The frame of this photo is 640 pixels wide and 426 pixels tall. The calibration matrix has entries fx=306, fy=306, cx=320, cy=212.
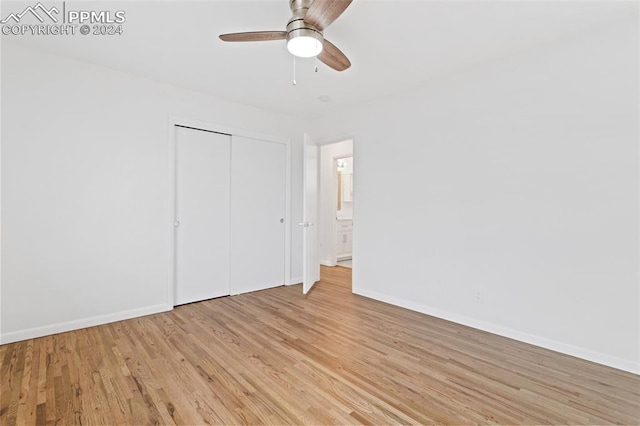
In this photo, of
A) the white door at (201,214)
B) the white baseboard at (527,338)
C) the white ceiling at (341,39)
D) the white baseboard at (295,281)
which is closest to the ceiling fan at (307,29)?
the white ceiling at (341,39)

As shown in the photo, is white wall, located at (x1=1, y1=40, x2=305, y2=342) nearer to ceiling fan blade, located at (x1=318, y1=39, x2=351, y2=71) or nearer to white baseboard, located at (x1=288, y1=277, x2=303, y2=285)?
white baseboard, located at (x1=288, y1=277, x2=303, y2=285)

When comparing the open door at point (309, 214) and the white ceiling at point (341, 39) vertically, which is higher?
the white ceiling at point (341, 39)

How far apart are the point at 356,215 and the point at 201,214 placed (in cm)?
198

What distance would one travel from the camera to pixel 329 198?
6137mm

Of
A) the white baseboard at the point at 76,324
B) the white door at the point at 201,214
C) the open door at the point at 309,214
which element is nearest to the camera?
the white baseboard at the point at 76,324

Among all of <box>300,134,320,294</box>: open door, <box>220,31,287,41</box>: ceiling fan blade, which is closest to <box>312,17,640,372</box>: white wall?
<box>300,134,320,294</box>: open door

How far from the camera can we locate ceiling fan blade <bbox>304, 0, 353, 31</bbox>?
1.65 m

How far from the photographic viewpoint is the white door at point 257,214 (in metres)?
4.07

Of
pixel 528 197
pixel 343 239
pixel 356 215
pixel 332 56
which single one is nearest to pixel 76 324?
pixel 356 215

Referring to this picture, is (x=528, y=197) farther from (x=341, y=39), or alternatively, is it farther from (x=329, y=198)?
(x=329, y=198)

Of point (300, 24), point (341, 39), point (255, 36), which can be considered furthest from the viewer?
point (341, 39)

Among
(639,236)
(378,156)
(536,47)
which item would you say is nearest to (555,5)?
(536,47)

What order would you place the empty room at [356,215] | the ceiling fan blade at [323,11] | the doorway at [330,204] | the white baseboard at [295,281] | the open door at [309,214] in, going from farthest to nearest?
1. the doorway at [330,204]
2. the white baseboard at [295,281]
3. the open door at [309,214]
4. the empty room at [356,215]
5. the ceiling fan blade at [323,11]

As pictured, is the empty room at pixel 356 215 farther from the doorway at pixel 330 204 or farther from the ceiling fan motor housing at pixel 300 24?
the doorway at pixel 330 204
